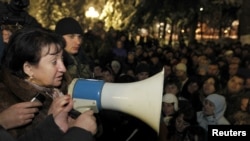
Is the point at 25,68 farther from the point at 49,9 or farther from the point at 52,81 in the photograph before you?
the point at 49,9

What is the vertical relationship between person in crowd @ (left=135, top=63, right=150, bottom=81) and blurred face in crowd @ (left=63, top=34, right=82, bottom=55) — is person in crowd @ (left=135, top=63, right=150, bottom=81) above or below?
below

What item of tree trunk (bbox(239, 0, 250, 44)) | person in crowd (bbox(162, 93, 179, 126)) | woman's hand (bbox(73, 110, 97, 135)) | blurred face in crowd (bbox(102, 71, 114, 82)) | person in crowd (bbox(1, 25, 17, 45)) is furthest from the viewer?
tree trunk (bbox(239, 0, 250, 44))

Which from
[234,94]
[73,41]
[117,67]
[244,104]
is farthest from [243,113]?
[117,67]

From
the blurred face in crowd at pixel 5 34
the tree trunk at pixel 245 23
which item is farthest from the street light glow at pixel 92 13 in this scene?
the blurred face in crowd at pixel 5 34

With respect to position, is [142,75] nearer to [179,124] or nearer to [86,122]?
[179,124]

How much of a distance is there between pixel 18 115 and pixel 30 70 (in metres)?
0.24

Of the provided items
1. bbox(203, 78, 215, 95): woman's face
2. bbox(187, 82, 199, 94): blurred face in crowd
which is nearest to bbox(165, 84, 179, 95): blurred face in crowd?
bbox(203, 78, 215, 95): woman's face

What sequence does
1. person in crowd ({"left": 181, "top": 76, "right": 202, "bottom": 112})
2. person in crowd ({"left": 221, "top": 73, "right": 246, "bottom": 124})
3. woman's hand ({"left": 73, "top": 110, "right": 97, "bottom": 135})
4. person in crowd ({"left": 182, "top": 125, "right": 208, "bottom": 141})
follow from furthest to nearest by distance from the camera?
person in crowd ({"left": 181, "top": 76, "right": 202, "bottom": 112})
person in crowd ({"left": 221, "top": 73, "right": 246, "bottom": 124})
person in crowd ({"left": 182, "top": 125, "right": 208, "bottom": 141})
woman's hand ({"left": 73, "top": 110, "right": 97, "bottom": 135})

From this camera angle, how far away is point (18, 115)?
1.77 meters

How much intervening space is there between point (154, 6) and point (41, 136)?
18.2 m

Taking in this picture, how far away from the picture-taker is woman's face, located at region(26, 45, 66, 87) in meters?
1.91

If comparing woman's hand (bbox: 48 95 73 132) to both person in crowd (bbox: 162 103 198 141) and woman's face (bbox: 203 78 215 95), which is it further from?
woman's face (bbox: 203 78 215 95)

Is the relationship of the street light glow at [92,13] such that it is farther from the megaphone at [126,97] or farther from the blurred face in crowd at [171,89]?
the megaphone at [126,97]

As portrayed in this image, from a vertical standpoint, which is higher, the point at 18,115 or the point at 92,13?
the point at 92,13
